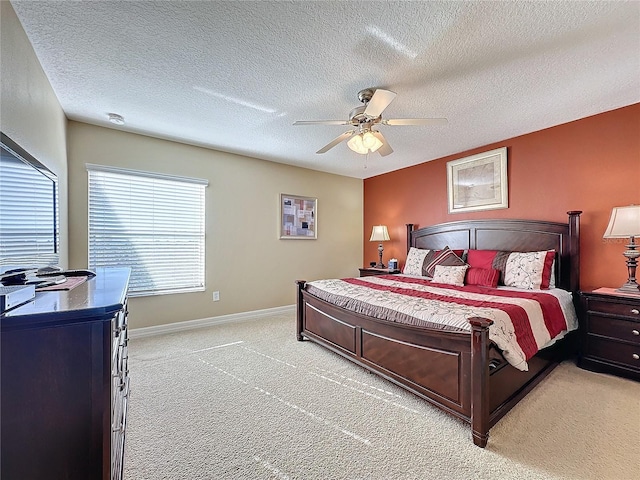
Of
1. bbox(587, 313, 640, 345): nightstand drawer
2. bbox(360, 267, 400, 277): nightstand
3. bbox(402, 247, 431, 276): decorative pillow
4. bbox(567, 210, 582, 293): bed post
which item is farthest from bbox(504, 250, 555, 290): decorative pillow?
bbox(360, 267, 400, 277): nightstand

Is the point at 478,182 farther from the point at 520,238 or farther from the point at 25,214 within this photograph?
the point at 25,214

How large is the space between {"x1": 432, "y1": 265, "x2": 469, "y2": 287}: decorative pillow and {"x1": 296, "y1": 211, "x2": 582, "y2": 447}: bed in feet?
1.58

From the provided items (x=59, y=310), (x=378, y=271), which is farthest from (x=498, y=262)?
(x=59, y=310)

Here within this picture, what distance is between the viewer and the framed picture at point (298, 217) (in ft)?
15.9

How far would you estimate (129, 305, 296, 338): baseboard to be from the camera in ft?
11.8

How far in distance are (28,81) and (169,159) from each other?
191 centimetres

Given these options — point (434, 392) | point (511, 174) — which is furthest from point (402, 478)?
point (511, 174)

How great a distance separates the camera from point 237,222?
4383mm

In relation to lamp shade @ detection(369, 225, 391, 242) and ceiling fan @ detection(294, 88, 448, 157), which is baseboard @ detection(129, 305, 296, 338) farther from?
ceiling fan @ detection(294, 88, 448, 157)

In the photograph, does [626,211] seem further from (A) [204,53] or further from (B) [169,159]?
(B) [169,159]

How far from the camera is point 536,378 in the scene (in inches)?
94.5

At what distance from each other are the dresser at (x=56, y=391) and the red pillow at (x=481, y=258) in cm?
372

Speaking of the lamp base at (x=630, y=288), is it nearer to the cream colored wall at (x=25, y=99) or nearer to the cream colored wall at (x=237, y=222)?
the cream colored wall at (x=237, y=222)

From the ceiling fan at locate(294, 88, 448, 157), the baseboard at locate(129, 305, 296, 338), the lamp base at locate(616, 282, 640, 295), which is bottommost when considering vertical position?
the baseboard at locate(129, 305, 296, 338)
